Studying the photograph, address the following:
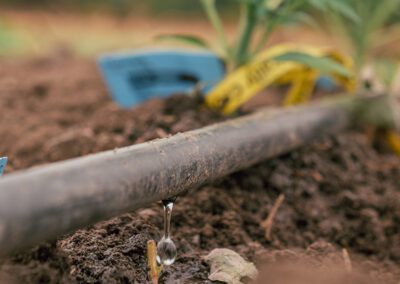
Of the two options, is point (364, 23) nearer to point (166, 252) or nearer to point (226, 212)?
point (226, 212)

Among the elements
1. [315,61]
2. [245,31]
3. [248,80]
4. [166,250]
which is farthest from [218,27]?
[166,250]

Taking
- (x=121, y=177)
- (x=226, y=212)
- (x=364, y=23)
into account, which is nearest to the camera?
(x=121, y=177)

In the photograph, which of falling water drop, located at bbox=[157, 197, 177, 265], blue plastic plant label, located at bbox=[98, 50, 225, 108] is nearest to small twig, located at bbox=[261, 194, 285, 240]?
falling water drop, located at bbox=[157, 197, 177, 265]

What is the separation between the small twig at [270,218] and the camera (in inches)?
63.6

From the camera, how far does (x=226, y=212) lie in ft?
5.35

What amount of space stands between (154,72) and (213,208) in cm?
115

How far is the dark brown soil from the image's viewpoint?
1.25 metres

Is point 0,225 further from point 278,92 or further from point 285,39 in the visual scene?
point 285,39

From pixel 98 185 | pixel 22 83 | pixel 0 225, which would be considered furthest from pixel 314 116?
pixel 22 83

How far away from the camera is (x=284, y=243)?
63.6 inches

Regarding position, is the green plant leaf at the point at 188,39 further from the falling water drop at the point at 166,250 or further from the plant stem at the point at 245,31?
the falling water drop at the point at 166,250

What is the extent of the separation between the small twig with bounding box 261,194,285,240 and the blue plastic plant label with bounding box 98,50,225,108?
986 millimetres

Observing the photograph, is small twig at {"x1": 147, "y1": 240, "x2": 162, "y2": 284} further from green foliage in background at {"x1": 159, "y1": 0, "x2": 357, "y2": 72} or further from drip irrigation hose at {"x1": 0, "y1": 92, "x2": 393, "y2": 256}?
green foliage in background at {"x1": 159, "y1": 0, "x2": 357, "y2": 72}

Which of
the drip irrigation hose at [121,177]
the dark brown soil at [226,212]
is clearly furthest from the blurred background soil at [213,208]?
the drip irrigation hose at [121,177]
